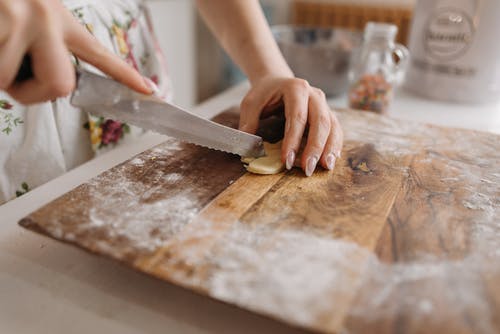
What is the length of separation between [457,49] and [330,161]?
2.09 feet

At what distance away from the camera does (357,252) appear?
19.4 inches

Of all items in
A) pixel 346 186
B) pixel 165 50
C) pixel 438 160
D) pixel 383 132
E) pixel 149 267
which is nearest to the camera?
pixel 149 267

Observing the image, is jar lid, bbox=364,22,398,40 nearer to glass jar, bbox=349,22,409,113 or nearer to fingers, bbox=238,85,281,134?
glass jar, bbox=349,22,409,113

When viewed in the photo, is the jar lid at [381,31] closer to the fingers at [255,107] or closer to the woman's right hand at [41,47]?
the fingers at [255,107]

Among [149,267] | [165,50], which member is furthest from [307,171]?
[165,50]

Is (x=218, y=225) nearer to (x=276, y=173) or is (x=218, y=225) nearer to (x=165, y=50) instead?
(x=276, y=173)

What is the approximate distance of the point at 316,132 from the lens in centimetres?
71

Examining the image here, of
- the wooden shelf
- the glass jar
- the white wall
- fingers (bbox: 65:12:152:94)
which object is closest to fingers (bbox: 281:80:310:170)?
fingers (bbox: 65:12:152:94)

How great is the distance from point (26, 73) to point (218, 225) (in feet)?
0.93

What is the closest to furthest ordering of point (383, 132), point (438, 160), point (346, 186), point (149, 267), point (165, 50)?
point (149, 267)
point (346, 186)
point (438, 160)
point (383, 132)
point (165, 50)

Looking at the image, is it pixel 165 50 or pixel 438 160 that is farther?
pixel 165 50

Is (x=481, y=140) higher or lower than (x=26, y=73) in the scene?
lower

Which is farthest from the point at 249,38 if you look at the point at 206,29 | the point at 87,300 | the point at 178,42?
the point at 206,29

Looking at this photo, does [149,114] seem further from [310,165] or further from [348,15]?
[348,15]
